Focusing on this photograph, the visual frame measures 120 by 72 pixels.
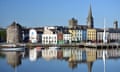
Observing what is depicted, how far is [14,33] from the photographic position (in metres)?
64.4

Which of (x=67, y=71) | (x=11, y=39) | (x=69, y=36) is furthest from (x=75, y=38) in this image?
(x=67, y=71)

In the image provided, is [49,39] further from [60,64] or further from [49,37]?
[60,64]

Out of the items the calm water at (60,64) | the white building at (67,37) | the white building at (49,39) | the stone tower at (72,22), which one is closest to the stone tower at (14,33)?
the white building at (49,39)

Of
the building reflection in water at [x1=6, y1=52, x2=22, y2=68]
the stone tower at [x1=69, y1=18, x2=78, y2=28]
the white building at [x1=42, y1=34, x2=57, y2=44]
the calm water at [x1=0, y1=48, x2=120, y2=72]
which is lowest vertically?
the calm water at [x1=0, y1=48, x2=120, y2=72]

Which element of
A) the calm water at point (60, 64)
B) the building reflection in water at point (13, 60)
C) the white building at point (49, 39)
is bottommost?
the calm water at point (60, 64)

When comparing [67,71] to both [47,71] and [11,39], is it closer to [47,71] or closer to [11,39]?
[47,71]

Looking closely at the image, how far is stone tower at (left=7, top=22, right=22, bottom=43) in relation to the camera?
6384cm

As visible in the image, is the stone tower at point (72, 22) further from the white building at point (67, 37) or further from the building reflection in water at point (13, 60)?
the building reflection in water at point (13, 60)

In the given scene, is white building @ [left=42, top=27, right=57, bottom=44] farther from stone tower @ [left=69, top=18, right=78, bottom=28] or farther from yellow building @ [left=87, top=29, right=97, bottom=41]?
stone tower @ [left=69, top=18, right=78, bottom=28]

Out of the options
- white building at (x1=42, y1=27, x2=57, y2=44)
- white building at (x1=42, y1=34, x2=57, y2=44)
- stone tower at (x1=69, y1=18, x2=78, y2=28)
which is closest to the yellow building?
stone tower at (x1=69, y1=18, x2=78, y2=28)

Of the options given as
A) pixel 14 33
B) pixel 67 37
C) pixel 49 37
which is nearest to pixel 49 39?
pixel 49 37

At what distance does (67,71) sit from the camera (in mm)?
22281

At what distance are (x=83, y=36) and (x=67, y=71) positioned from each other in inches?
1894

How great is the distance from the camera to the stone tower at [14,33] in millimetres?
63844
